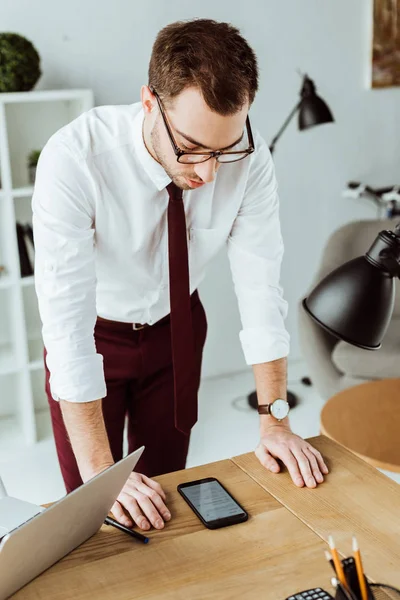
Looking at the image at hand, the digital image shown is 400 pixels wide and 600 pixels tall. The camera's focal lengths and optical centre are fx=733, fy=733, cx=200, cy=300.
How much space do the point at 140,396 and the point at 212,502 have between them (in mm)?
632

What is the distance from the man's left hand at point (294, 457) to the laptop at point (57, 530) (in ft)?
1.16

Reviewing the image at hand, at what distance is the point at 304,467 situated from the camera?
1.33 m

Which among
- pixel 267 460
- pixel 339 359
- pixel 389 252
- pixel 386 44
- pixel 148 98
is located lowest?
pixel 339 359

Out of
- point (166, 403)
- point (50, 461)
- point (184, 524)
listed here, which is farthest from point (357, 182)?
point (184, 524)

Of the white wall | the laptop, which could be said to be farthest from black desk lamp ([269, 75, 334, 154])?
the laptop

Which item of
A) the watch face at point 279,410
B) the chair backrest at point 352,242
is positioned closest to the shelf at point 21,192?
the chair backrest at point 352,242

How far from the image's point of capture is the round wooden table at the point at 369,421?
7.59 feet

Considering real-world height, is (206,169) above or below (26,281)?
above

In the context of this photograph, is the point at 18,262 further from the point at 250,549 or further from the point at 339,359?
the point at 250,549

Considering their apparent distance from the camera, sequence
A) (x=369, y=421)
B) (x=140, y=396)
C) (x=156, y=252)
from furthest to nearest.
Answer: (x=369, y=421), (x=140, y=396), (x=156, y=252)

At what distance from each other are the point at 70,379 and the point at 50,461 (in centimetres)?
177

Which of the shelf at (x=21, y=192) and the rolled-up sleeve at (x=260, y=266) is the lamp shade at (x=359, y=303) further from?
the shelf at (x=21, y=192)

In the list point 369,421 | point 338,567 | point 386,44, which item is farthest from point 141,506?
point 386,44

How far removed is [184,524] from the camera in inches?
47.4
